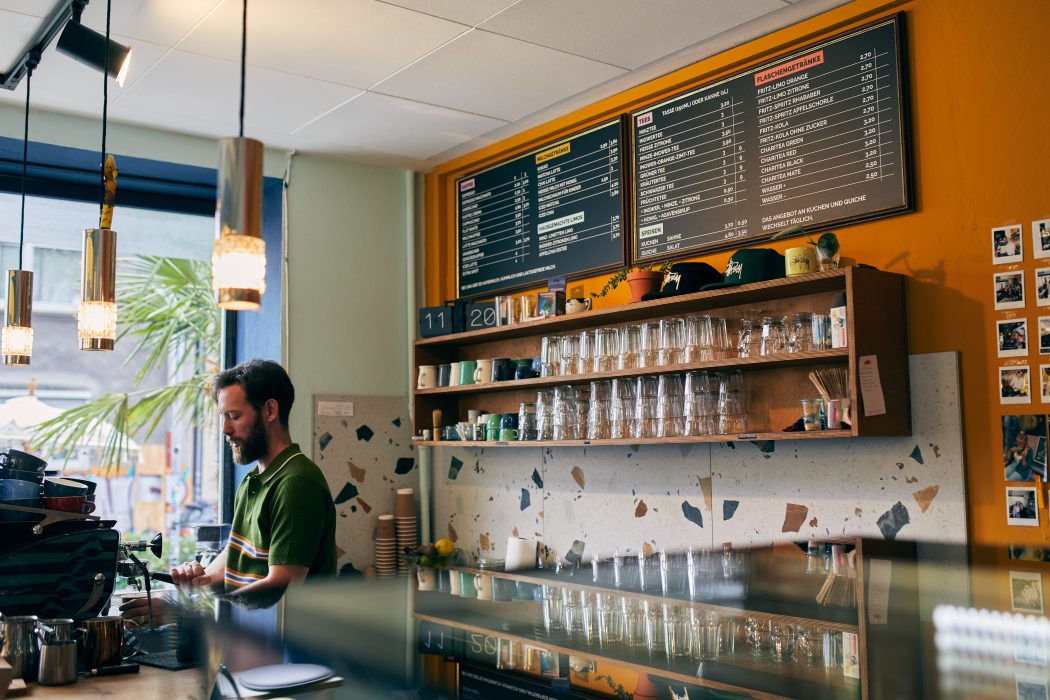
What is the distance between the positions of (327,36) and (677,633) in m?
3.00

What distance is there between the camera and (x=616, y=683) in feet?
2.58

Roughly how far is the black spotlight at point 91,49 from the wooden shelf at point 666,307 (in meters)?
1.78

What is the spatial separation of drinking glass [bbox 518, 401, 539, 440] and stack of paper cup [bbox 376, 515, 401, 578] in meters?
1.06

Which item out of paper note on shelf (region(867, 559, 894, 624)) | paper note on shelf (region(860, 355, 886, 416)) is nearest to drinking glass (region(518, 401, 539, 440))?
paper note on shelf (region(860, 355, 886, 416))

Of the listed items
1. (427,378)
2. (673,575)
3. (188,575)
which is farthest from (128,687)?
(427,378)

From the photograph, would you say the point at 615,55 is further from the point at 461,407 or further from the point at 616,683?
the point at 616,683

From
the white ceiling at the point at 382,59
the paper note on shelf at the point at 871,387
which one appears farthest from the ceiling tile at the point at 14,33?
the paper note on shelf at the point at 871,387

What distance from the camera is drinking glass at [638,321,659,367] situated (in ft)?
11.5

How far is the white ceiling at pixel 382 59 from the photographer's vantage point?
3.27 m

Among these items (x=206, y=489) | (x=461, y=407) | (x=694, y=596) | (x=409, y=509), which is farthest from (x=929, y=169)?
(x=206, y=489)

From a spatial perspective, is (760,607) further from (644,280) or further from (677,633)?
(644,280)

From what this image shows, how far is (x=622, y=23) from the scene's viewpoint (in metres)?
3.38

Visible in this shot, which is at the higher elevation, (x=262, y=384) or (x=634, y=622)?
(x=262, y=384)

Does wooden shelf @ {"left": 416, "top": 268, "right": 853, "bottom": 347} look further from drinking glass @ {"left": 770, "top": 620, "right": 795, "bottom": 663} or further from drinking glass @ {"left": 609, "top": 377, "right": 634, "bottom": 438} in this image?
drinking glass @ {"left": 770, "top": 620, "right": 795, "bottom": 663}
